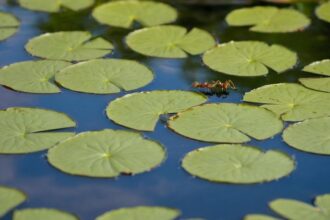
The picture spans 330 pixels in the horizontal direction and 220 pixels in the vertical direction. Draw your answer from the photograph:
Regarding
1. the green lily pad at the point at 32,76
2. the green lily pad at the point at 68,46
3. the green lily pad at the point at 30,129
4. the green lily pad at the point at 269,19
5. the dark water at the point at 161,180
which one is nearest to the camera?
the dark water at the point at 161,180

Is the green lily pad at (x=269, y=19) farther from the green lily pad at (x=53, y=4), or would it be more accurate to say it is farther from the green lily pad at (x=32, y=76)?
the green lily pad at (x=32, y=76)

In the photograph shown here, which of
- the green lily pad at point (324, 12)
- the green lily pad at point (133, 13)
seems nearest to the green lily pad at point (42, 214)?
the green lily pad at point (133, 13)

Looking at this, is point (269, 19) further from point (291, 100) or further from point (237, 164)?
point (237, 164)

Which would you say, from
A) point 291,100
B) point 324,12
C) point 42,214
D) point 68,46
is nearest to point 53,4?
point 68,46

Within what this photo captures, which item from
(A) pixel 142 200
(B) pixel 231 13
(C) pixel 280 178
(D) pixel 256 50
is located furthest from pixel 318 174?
(B) pixel 231 13

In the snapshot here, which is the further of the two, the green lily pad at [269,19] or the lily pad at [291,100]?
the green lily pad at [269,19]

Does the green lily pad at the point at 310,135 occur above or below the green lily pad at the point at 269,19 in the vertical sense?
below
